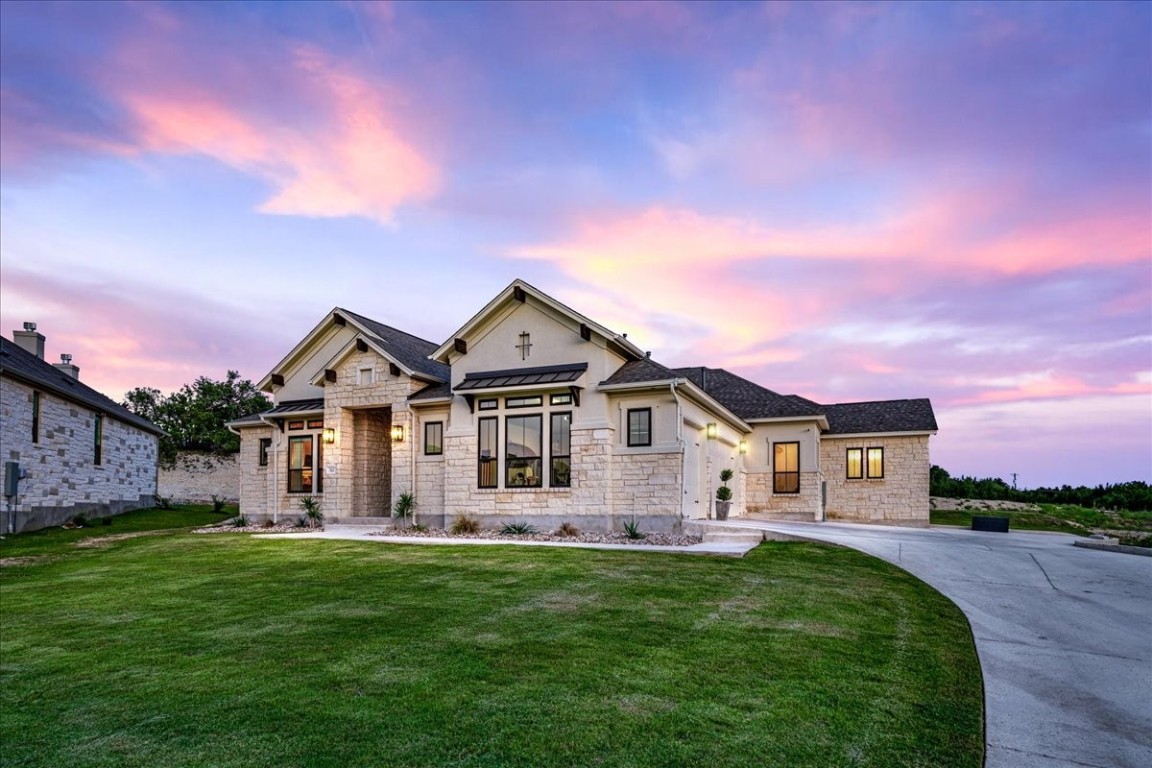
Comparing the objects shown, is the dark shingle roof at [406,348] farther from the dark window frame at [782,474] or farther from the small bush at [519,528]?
the dark window frame at [782,474]

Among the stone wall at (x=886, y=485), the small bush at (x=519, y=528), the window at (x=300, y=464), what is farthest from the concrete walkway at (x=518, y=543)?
the stone wall at (x=886, y=485)

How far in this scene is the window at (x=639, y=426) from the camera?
667 inches

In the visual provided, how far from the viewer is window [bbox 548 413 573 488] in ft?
57.5

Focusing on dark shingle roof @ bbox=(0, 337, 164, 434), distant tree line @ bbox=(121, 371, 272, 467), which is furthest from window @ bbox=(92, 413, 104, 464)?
distant tree line @ bbox=(121, 371, 272, 467)

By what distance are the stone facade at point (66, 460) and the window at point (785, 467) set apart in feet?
82.9

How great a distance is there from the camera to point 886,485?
2292 centimetres

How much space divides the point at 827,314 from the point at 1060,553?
9777 millimetres

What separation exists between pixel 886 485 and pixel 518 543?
14.8 m

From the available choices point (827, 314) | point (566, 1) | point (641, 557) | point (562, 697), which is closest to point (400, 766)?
point (562, 697)

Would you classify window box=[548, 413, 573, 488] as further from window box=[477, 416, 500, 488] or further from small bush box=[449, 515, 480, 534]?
small bush box=[449, 515, 480, 534]

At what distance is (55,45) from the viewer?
45.2 feet

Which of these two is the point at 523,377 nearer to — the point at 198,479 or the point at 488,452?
the point at 488,452

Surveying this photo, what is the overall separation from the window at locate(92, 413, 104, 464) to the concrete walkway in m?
12.1

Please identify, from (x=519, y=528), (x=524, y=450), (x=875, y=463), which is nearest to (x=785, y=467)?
(x=875, y=463)
